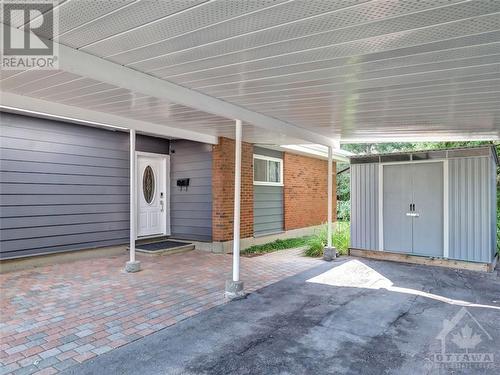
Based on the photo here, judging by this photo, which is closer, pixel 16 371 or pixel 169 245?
pixel 16 371

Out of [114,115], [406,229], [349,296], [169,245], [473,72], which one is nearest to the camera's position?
[473,72]

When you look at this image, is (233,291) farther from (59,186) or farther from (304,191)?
(304,191)

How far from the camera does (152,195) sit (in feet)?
28.2

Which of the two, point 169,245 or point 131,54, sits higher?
point 131,54

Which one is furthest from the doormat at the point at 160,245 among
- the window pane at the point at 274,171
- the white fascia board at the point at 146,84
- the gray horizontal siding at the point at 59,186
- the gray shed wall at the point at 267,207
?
the white fascia board at the point at 146,84

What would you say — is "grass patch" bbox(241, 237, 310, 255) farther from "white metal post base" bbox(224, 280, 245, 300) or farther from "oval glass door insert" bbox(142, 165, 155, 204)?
"white metal post base" bbox(224, 280, 245, 300)

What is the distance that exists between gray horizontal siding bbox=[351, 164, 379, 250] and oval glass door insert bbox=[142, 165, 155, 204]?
4.71m

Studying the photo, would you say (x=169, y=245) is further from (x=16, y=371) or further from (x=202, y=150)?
(x=16, y=371)

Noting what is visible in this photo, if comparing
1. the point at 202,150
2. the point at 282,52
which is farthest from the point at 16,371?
the point at 202,150

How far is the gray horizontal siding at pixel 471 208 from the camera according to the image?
6.38 meters

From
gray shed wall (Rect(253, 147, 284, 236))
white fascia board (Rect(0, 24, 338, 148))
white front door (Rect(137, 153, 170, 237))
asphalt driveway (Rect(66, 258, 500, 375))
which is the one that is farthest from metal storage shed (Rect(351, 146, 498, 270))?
white front door (Rect(137, 153, 170, 237))

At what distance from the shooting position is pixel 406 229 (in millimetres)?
7277

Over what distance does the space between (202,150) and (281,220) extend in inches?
135

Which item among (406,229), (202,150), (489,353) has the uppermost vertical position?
(202,150)
